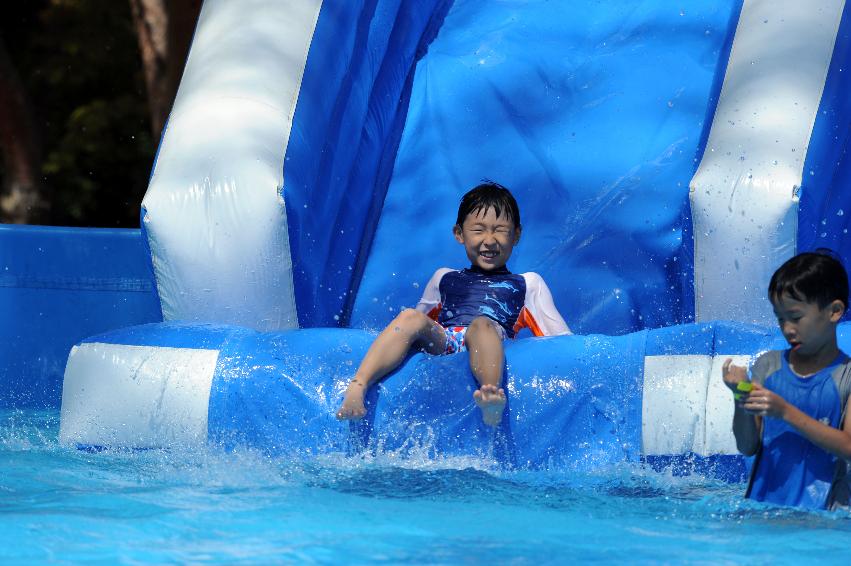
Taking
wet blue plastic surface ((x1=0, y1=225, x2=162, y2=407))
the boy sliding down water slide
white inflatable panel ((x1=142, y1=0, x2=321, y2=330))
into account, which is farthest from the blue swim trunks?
wet blue plastic surface ((x1=0, y1=225, x2=162, y2=407))

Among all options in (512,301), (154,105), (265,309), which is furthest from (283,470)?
(154,105)

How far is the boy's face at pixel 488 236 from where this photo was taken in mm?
3143

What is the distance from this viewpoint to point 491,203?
315 centimetres

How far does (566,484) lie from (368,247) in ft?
4.23

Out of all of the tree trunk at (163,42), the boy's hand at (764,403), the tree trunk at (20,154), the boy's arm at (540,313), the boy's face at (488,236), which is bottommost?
the boy's hand at (764,403)

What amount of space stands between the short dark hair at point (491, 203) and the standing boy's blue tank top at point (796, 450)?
993mm

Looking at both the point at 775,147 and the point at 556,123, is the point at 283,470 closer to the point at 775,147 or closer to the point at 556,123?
the point at 775,147

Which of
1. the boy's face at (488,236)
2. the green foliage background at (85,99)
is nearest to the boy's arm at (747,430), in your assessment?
the boy's face at (488,236)

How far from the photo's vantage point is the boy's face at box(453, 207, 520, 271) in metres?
3.14

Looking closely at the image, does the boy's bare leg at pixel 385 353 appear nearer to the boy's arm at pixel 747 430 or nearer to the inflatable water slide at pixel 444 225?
the inflatable water slide at pixel 444 225

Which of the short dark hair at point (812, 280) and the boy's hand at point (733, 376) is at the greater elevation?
the short dark hair at point (812, 280)

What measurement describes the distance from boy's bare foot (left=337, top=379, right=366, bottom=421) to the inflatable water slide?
0.19ft

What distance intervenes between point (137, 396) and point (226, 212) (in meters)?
0.50

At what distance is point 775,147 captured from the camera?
9.37 ft
